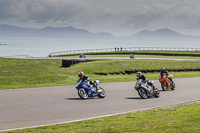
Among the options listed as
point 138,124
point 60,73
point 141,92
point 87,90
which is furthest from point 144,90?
point 60,73

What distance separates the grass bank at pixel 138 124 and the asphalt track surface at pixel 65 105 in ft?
2.92

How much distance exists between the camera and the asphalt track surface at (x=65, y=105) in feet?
37.2

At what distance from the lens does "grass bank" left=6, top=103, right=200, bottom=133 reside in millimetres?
9070

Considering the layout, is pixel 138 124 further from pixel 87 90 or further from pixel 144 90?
pixel 144 90

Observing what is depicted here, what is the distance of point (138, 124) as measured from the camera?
32.8 ft

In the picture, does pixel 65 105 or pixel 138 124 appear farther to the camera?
pixel 65 105

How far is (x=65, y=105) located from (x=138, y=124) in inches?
208

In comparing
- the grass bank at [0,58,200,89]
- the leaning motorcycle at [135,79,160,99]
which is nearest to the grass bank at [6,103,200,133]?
the leaning motorcycle at [135,79,160,99]

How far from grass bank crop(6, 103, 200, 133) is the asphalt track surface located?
89 centimetres

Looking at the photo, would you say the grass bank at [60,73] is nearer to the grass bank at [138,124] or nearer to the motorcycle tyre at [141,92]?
the motorcycle tyre at [141,92]

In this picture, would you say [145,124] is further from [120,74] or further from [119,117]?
[120,74]

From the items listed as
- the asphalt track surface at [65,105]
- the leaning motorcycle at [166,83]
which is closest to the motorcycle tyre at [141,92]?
the asphalt track surface at [65,105]

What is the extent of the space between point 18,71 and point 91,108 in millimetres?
21103

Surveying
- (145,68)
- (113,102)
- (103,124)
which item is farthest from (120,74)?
(103,124)
